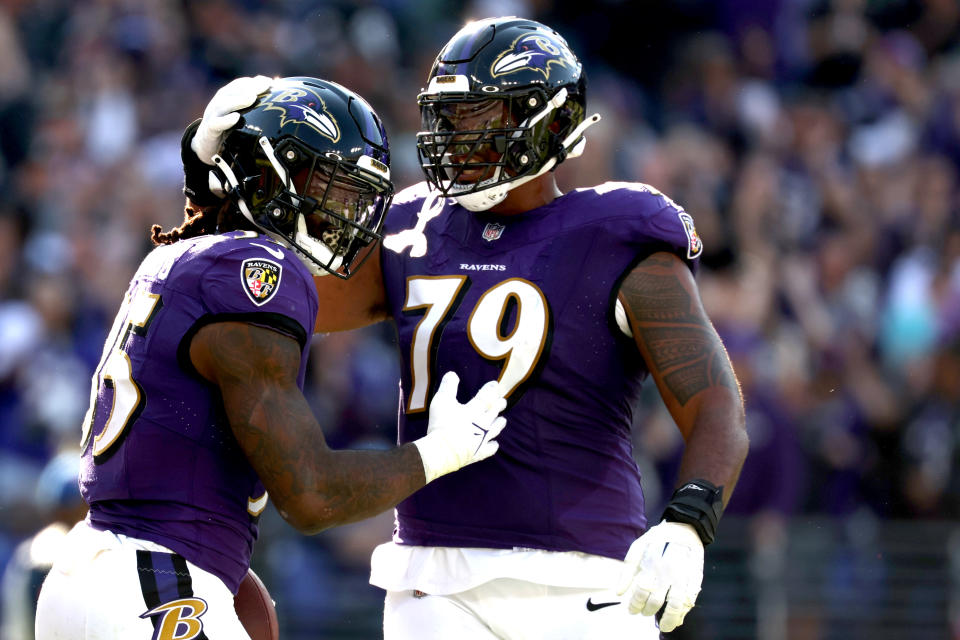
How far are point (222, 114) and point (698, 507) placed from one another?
1560 millimetres

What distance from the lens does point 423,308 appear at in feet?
13.0

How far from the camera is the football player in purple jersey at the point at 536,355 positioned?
370 cm

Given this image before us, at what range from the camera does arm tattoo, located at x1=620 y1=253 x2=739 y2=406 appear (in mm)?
3709

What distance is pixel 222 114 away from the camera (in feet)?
11.8

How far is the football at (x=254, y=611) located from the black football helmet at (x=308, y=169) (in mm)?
887

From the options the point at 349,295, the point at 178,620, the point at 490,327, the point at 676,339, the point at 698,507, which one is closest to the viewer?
the point at 178,620

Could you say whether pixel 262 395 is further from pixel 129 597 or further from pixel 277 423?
pixel 129 597

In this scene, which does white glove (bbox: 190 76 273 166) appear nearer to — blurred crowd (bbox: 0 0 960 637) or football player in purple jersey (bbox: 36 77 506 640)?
football player in purple jersey (bbox: 36 77 506 640)

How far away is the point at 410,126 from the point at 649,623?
260 inches

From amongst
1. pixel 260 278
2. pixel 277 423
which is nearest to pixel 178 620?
pixel 277 423

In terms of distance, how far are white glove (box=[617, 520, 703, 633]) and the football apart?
1.03 m

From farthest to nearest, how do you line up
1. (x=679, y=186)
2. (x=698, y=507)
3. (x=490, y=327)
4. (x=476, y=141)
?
(x=679, y=186) < (x=476, y=141) < (x=490, y=327) < (x=698, y=507)

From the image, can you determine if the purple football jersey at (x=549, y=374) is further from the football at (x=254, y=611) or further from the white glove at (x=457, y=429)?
the football at (x=254, y=611)

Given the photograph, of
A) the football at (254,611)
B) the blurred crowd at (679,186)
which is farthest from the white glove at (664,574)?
the blurred crowd at (679,186)
